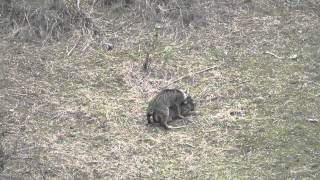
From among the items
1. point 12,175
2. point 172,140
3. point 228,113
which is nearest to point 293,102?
point 228,113

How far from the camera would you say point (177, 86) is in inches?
334

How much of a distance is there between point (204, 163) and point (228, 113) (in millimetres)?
1116

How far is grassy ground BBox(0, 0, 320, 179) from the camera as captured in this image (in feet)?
22.2

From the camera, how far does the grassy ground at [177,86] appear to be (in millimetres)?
6781

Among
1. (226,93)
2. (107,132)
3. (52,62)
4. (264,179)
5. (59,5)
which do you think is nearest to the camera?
(264,179)

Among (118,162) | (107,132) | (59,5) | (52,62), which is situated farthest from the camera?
(59,5)

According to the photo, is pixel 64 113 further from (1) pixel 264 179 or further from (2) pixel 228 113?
(1) pixel 264 179

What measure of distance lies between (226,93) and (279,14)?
2.56 metres

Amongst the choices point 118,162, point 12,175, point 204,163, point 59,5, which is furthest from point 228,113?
point 59,5

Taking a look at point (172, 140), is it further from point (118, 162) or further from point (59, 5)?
point (59, 5)

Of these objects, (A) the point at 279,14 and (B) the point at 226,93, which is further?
(A) the point at 279,14

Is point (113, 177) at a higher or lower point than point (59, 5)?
lower

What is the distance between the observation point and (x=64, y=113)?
25.9 feet

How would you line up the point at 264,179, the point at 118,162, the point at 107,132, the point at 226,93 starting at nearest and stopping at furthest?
the point at 264,179, the point at 118,162, the point at 107,132, the point at 226,93
